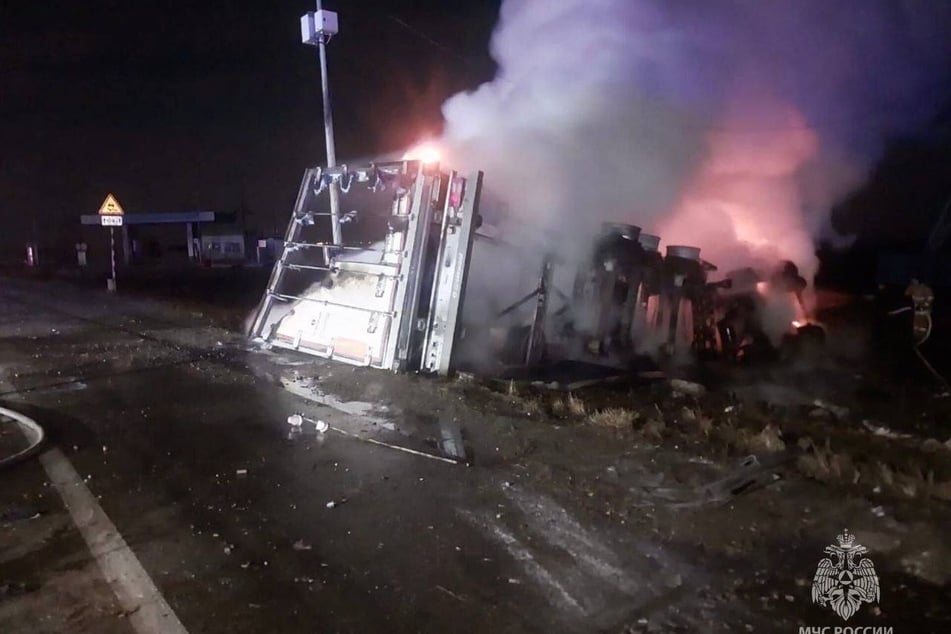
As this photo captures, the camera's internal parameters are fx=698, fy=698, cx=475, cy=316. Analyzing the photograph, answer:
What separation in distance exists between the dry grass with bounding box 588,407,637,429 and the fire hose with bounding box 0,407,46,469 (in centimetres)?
460

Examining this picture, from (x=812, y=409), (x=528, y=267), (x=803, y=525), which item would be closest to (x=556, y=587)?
(x=803, y=525)

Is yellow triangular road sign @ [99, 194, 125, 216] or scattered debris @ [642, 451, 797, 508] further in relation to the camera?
yellow triangular road sign @ [99, 194, 125, 216]

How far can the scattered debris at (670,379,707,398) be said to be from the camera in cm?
796

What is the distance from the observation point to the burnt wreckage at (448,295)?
8289mm

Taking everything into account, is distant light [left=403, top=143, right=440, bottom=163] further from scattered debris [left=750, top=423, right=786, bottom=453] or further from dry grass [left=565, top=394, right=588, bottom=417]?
scattered debris [left=750, top=423, right=786, bottom=453]

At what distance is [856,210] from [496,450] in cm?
1726

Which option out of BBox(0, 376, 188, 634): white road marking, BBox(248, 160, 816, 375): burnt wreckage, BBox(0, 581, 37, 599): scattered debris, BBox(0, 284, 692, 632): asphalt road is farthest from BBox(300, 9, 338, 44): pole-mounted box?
BBox(0, 581, 37, 599): scattered debris

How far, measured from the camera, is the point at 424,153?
9.43 metres

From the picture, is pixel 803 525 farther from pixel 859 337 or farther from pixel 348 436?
pixel 859 337

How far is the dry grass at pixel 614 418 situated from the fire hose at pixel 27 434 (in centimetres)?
460

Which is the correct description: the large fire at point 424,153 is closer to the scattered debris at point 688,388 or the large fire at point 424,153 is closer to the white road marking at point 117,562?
the scattered debris at point 688,388

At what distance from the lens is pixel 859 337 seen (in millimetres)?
13148

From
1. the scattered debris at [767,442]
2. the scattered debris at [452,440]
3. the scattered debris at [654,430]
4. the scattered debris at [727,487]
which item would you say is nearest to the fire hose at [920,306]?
the scattered debris at [767,442]

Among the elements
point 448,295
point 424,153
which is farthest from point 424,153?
point 448,295
